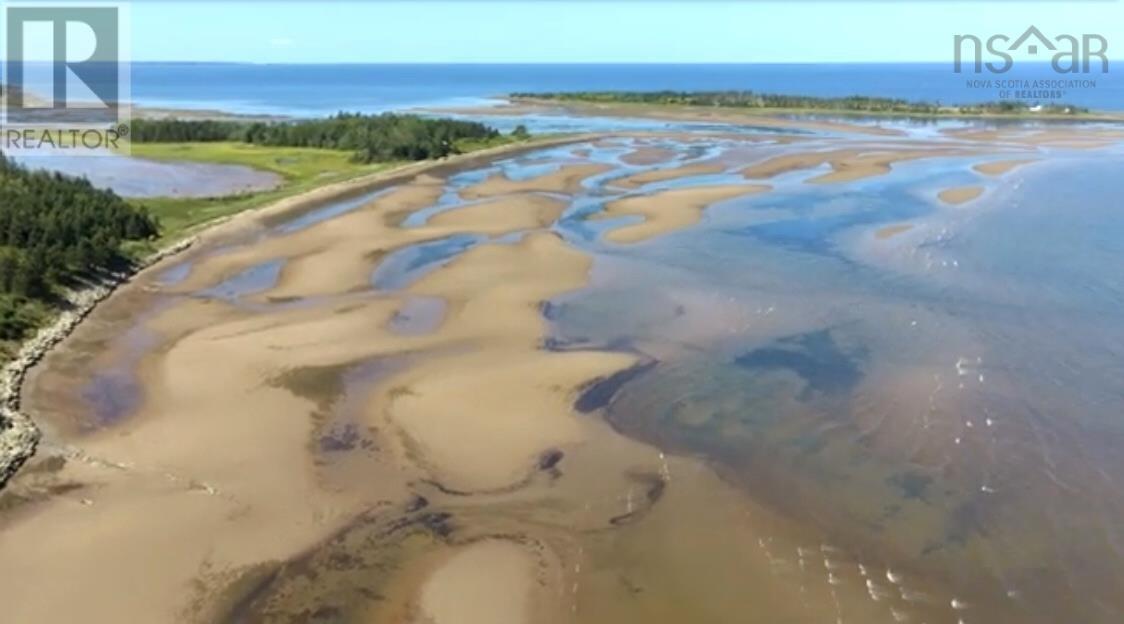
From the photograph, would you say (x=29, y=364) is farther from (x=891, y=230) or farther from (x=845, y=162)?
(x=845, y=162)

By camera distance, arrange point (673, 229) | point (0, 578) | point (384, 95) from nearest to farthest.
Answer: point (0, 578), point (673, 229), point (384, 95)

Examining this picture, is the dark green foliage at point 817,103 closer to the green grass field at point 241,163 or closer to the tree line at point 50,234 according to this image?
the green grass field at point 241,163

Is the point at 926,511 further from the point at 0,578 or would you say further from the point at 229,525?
the point at 0,578

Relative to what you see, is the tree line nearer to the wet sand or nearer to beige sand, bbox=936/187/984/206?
beige sand, bbox=936/187/984/206

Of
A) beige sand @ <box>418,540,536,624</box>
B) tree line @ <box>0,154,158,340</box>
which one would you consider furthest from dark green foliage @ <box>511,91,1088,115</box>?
beige sand @ <box>418,540,536,624</box>

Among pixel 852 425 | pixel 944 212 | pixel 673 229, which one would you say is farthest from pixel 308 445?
pixel 944 212

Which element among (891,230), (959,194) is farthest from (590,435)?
(959,194)

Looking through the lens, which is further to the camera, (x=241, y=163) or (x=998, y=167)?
(x=241, y=163)
